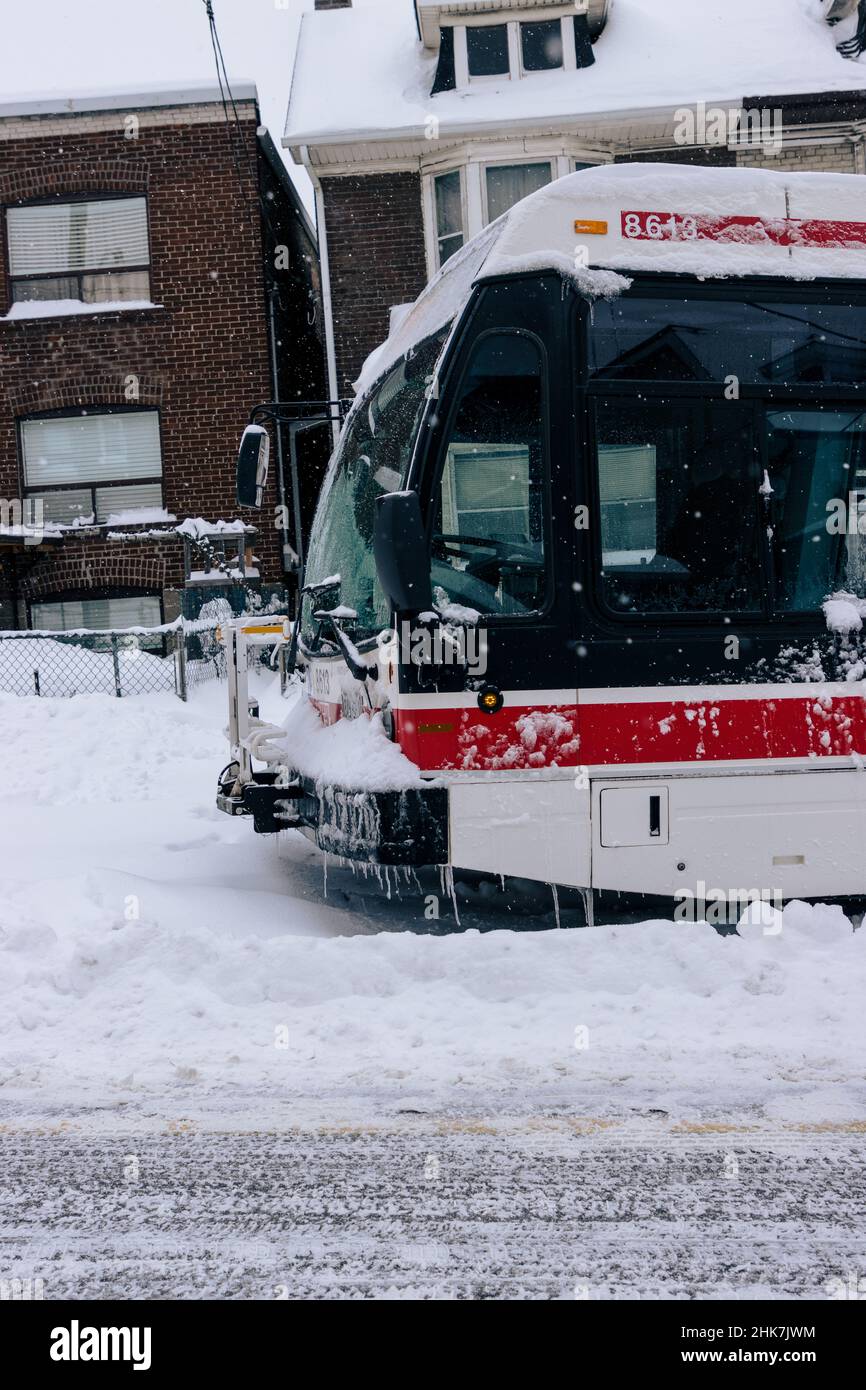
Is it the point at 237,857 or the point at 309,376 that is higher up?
the point at 309,376

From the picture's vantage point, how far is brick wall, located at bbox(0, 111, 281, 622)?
55.9ft

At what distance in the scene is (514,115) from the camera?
15.3 m

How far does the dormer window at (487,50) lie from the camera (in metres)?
16.2

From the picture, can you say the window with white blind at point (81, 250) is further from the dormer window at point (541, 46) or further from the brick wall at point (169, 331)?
the dormer window at point (541, 46)

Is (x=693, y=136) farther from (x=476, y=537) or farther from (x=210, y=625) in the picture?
(x=476, y=537)

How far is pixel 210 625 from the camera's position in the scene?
1490 centimetres

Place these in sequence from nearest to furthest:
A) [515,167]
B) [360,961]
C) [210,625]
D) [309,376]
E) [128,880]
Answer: [360,961]
[128,880]
[210,625]
[515,167]
[309,376]

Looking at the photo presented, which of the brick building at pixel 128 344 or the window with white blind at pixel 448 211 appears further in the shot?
the brick building at pixel 128 344

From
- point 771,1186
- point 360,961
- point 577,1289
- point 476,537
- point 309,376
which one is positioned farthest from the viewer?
point 309,376

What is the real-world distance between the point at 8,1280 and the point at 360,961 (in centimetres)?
200

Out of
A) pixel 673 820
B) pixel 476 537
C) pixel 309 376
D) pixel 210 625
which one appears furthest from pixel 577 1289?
pixel 309 376

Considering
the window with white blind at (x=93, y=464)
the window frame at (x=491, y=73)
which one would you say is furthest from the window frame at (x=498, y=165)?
the window with white blind at (x=93, y=464)

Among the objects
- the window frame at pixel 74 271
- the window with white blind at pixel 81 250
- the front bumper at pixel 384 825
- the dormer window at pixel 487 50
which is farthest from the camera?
the window with white blind at pixel 81 250

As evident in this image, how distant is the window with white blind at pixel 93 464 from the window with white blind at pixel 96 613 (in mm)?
1306
